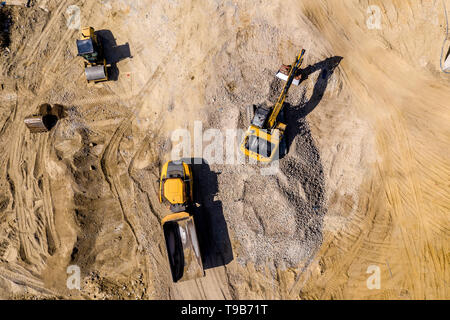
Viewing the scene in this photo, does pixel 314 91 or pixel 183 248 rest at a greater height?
pixel 314 91

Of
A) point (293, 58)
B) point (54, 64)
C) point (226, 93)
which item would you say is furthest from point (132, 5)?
point (293, 58)

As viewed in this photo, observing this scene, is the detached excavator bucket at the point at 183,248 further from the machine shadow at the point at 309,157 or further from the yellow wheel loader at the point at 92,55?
the yellow wheel loader at the point at 92,55

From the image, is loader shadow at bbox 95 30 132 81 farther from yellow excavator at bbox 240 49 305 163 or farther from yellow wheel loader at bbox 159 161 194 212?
yellow excavator at bbox 240 49 305 163

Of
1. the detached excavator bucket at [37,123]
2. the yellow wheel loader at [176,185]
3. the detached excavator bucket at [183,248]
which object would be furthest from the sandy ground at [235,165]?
the yellow wheel loader at [176,185]

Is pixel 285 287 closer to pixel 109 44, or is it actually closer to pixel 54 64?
pixel 109 44

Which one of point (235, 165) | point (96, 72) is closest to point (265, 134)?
point (235, 165)

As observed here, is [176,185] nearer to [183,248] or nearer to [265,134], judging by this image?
[183,248]
